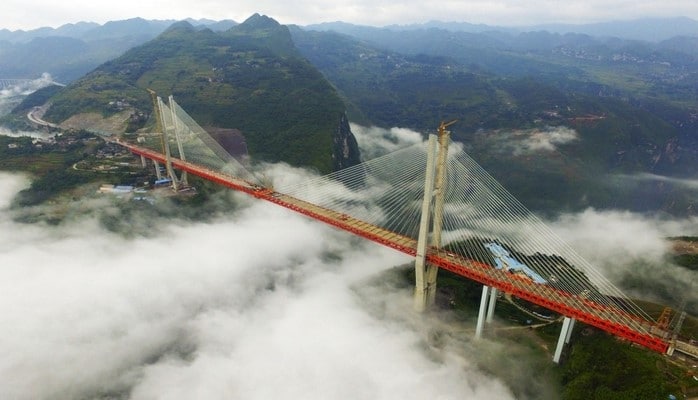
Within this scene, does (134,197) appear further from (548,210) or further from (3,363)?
(548,210)

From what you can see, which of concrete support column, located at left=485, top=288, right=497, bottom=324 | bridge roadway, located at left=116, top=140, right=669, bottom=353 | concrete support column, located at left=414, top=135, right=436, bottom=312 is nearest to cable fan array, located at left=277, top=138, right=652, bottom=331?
bridge roadway, located at left=116, top=140, right=669, bottom=353

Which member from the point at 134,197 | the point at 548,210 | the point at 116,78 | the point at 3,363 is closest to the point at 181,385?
the point at 3,363

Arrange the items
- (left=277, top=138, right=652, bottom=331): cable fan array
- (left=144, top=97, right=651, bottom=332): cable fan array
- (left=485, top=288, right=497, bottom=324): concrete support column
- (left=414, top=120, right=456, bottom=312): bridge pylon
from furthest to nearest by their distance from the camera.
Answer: (left=485, top=288, right=497, bottom=324): concrete support column < (left=277, top=138, right=652, bottom=331): cable fan array < (left=144, top=97, right=651, bottom=332): cable fan array < (left=414, top=120, right=456, bottom=312): bridge pylon

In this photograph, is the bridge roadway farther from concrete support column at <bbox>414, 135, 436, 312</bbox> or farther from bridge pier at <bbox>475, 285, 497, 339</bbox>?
bridge pier at <bbox>475, 285, 497, 339</bbox>

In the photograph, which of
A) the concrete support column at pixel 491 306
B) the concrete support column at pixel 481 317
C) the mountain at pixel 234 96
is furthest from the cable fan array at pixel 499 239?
the mountain at pixel 234 96

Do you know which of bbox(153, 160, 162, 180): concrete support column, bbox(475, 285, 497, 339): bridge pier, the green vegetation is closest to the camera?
the green vegetation

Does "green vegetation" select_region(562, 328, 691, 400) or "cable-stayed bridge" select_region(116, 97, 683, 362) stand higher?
"cable-stayed bridge" select_region(116, 97, 683, 362)

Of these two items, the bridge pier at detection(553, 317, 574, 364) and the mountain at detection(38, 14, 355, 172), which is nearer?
the bridge pier at detection(553, 317, 574, 364)
